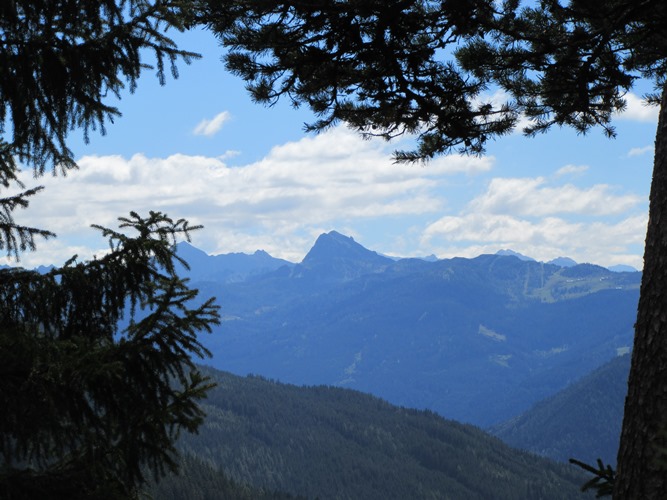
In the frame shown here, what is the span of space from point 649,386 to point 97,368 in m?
4.43

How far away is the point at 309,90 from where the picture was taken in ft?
35.3

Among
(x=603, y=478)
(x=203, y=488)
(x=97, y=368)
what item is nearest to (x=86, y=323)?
(x=97, y=368)

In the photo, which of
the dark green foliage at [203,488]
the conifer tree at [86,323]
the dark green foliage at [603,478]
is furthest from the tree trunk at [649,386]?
the dark green foliage at [203,488]

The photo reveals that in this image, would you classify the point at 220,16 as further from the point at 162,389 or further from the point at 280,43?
the point at 162,389

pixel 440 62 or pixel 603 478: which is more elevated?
pixel 440 62

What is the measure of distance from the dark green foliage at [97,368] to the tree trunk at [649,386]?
12.4 ft

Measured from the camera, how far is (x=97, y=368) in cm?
634

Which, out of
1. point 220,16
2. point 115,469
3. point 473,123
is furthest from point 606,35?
point 115,469

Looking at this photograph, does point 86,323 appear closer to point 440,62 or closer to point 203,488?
point 440,62

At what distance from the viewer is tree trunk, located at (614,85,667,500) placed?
15.5ft

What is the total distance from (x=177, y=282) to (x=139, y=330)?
0.60 meters

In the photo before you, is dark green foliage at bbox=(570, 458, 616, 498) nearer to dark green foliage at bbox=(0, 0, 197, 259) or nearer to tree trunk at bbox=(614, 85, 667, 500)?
tree trunk at bbox=(614, 85, 667, 500)

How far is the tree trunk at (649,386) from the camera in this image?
4715 mm

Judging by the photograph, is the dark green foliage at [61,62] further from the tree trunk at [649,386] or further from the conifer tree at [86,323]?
the tree trunk at [649,386]
